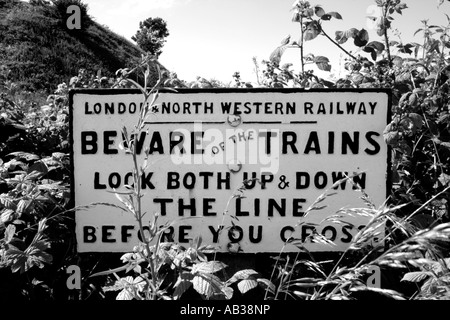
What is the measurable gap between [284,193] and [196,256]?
1.86 ft

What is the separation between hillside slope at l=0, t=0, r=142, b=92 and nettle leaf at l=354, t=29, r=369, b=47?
18.7 meters

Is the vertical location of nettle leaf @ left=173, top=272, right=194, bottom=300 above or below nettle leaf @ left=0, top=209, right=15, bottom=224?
below

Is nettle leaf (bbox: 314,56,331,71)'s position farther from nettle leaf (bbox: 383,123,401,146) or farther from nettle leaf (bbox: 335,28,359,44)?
nettle leaf (bbox: 383,123,401,146)

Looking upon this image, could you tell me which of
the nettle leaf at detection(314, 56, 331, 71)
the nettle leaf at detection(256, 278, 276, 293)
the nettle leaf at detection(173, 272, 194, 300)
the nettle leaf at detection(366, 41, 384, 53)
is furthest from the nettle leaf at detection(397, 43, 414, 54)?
the nettle leaf at detection(173, 272, 194, 300)

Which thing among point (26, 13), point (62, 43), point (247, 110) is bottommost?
point (247, 110)

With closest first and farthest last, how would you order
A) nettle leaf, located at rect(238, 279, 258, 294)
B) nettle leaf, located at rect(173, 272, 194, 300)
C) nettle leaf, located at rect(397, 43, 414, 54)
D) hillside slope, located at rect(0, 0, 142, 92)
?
1. nettle leaf, located at rect(173, 272, 194, 300)
2. nettle leaf, located at rect(238, 279, 258, 294)
3. nettle leaf, located at rect(397, 43, 414, 54)
4. hillside slope, located at rect(0, 0, 142, 92)

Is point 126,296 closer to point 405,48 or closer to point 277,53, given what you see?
point 277,53

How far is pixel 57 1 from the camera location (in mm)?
29984

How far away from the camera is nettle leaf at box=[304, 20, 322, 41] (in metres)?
2.38

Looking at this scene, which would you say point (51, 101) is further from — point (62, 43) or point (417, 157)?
point (62, 43)

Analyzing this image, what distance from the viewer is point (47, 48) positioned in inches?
995

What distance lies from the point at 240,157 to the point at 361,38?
103 cm

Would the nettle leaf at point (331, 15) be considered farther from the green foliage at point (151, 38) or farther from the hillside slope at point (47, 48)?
the hillside slope at point (47, 48)
